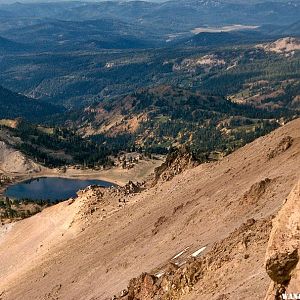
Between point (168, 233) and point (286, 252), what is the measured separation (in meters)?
43.2

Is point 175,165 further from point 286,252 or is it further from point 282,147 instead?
point 286,252

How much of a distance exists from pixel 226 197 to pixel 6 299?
1415 inches

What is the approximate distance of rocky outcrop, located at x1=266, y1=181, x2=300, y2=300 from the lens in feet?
95.8

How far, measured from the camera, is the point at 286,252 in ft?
96.2

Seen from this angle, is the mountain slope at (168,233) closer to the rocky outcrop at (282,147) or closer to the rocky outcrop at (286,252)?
the rocky outcrop at (282,147)

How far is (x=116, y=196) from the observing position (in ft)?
344

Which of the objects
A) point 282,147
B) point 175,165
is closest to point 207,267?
point 282,147

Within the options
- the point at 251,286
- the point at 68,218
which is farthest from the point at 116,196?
the point at 251,286

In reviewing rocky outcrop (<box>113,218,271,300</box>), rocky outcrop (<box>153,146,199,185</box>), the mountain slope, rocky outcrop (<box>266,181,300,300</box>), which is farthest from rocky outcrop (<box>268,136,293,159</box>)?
rocky outcrop (<box>266,181,300,300</box>)

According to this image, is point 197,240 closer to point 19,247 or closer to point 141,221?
point 141,221

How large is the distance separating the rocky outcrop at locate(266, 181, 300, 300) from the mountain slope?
8523 millimetres

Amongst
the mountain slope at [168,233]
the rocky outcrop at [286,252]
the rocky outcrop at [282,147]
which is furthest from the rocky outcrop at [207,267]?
the rocky outcrop at [282,147]

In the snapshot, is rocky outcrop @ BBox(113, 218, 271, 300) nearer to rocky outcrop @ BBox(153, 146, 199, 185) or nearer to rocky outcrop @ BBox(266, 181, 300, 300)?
rocky outcrop @ BBox(266, 181, 300, 300)

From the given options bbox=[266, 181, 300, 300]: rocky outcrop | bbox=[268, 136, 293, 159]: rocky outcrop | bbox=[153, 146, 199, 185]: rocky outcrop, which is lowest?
bbox=[153, 146, 199, 185]: rocky outcrop
